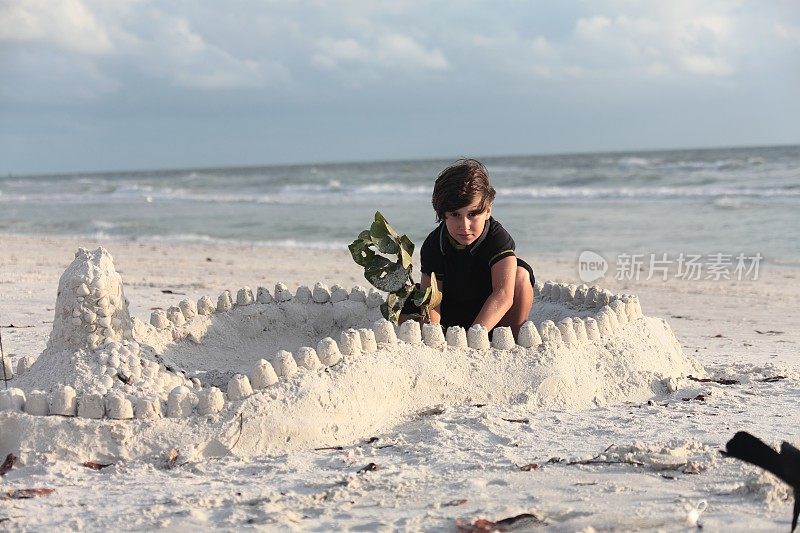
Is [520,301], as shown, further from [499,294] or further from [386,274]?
[386,274]

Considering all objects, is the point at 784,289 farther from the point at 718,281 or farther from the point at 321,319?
the point at 321,319

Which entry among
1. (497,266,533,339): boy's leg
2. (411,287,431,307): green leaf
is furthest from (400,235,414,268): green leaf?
(497,266,533,339): boy's leg

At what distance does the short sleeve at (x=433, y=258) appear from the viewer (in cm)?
503

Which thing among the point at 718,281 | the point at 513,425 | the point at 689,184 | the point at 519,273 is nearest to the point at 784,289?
the point at 718,281

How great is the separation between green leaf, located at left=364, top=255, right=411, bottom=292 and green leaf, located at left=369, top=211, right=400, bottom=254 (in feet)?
0.30

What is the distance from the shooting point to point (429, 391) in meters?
4.11

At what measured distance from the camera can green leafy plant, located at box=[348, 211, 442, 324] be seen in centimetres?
470

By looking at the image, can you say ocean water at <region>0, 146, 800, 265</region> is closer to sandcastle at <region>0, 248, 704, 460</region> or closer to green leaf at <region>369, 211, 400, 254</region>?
sandcastle at <region>0, 248, 704, 460</region>

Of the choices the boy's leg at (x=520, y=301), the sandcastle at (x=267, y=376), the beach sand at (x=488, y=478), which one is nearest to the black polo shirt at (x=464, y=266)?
the boy's leg at (x=520, y=301)
